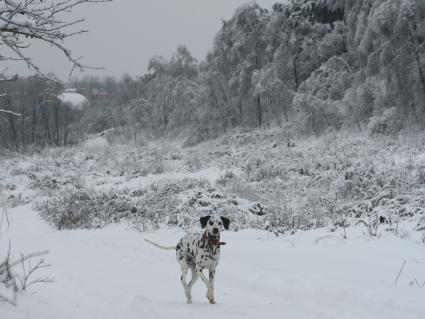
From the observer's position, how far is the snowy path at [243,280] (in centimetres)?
474

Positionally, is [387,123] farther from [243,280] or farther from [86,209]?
[243,280]

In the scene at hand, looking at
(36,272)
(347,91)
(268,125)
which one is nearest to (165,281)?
(36,272)

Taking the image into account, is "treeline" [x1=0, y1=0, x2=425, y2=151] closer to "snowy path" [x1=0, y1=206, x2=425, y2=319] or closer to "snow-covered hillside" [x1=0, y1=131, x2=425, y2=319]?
"snow-covered hillside" [x1=0, y1=131, x2=425, y2=319]

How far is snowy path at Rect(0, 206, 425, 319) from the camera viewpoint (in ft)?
15.6

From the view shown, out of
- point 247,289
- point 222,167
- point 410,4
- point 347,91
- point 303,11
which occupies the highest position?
point 303,11

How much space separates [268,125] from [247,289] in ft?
76.5

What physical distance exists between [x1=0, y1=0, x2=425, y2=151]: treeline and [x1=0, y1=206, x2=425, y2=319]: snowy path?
38.6 feet

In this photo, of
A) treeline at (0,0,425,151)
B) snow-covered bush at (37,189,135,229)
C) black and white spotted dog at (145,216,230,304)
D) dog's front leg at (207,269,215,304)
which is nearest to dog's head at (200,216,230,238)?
black and white spotted dog at (145,216,230,304)

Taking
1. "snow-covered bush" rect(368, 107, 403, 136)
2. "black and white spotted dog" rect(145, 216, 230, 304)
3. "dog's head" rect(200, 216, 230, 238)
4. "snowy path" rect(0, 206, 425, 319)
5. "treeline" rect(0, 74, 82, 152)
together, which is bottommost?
"snowy path" rect(0, 206, 425, 319)

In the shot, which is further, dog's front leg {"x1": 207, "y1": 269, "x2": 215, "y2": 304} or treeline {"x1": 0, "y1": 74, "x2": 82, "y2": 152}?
treeline {"x1": 0, "y1": 74, "x2": 82, "y2": 152}

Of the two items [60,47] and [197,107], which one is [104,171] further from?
[60,47]

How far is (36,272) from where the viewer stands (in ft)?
20.0

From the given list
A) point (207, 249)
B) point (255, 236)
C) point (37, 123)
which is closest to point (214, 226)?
point (207, 249)

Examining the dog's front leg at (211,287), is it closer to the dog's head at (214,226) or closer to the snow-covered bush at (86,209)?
the dog's head at (214,226)
